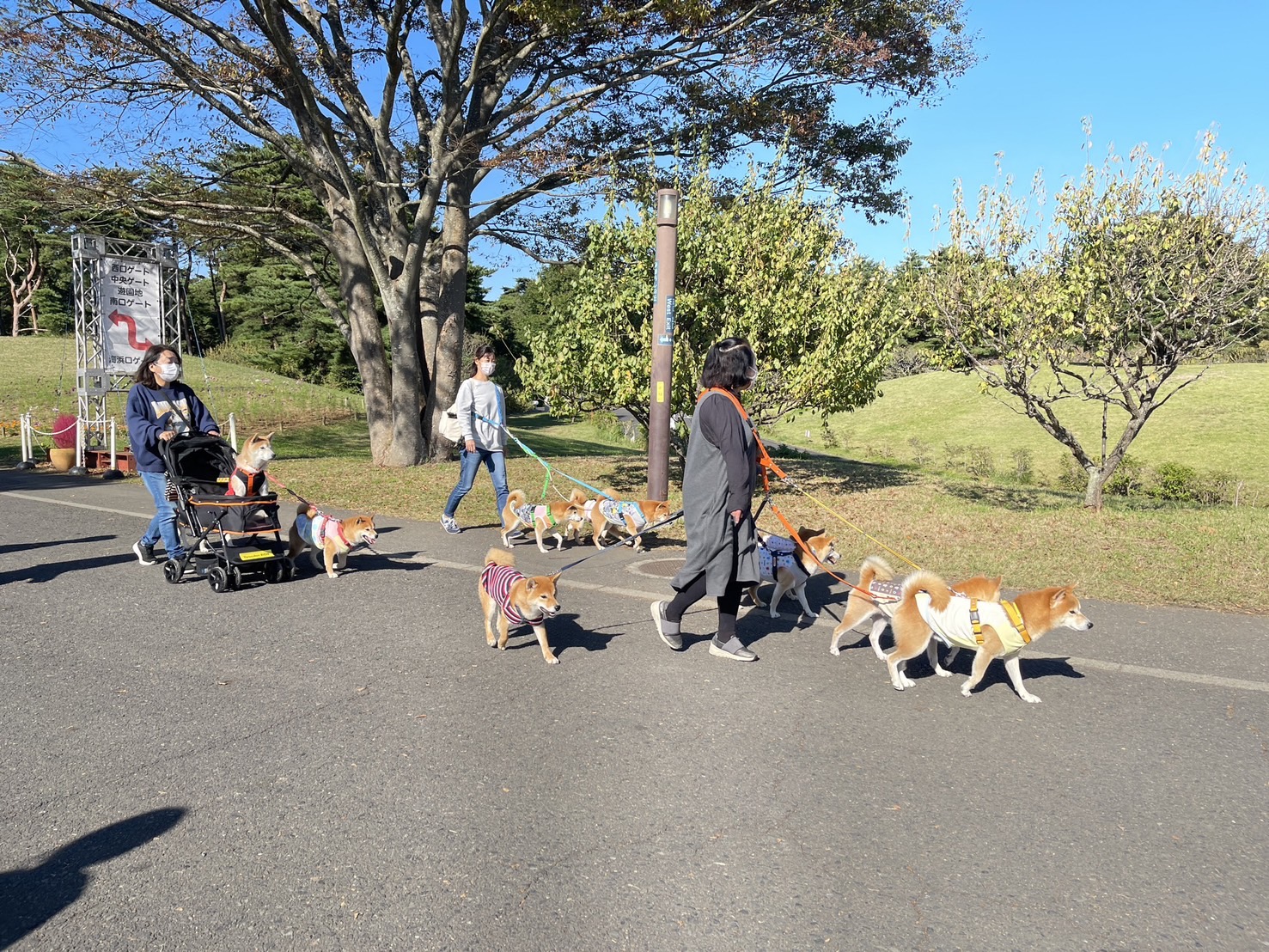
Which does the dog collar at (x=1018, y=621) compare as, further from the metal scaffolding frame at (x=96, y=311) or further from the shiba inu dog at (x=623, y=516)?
the metal scaffolding frame at (x=96, y=311)

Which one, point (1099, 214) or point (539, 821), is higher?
point (1099, 214)

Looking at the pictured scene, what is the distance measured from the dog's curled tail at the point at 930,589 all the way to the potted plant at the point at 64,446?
1722 centimetres

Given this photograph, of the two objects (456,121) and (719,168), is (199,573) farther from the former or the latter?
(719,168)

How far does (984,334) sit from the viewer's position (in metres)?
11.7

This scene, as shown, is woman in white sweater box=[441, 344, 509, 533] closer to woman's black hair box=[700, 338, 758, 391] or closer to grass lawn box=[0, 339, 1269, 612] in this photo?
grass lawn box=[0, 339, 1269, 612]

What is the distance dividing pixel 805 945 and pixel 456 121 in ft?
49.8

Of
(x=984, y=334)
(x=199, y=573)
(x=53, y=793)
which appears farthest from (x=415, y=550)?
(x=984, y=334)

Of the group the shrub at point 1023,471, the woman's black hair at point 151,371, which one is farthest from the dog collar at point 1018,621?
the shrub at point 1023,471

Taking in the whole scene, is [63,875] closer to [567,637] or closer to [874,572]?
[567,637]

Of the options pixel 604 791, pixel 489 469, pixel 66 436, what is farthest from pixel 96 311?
pixel 604 791

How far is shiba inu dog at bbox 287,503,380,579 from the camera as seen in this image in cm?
756

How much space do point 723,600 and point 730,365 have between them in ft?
5.06

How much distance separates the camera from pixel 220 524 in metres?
7.21

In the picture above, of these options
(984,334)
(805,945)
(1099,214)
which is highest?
(1099,214)
